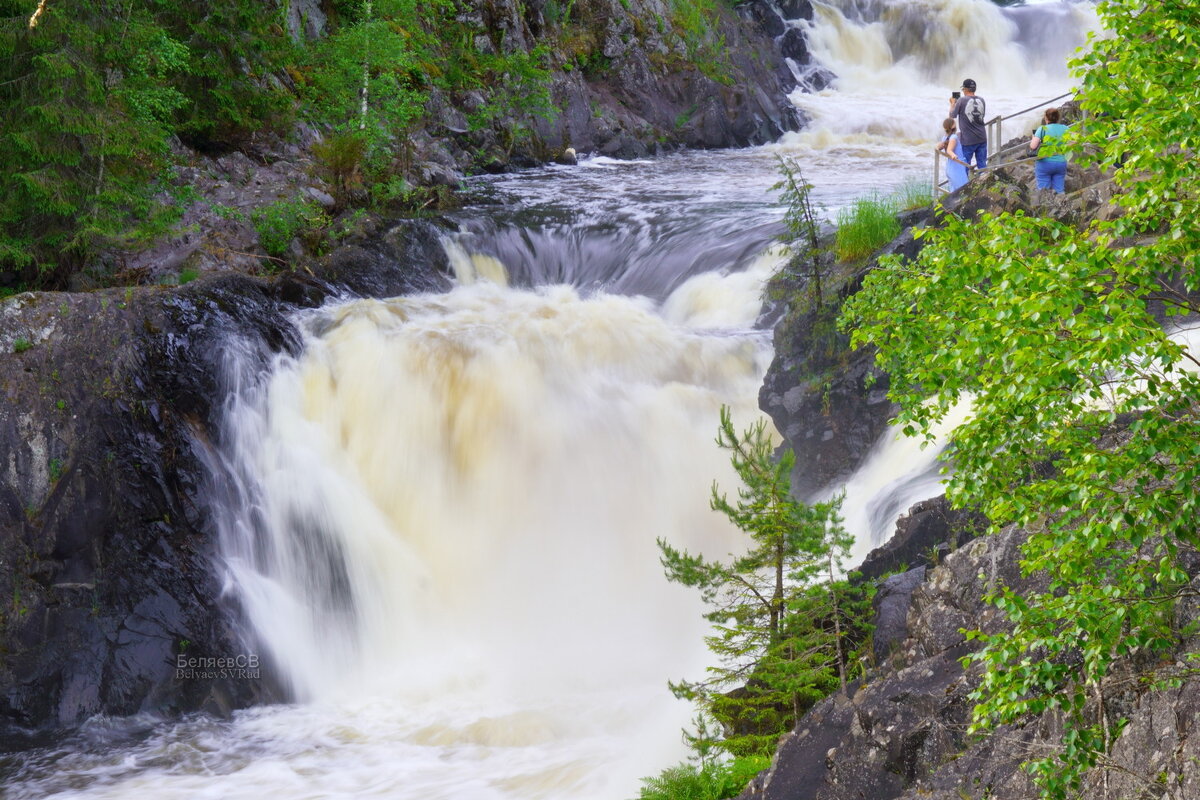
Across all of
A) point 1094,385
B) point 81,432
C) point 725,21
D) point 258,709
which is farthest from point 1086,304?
point 725,21

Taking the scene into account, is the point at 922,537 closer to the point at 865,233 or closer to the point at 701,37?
the point at 865,233

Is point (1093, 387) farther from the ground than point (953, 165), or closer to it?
closer to it

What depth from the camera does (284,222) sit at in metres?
17.3

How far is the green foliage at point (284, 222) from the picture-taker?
55.7 ft

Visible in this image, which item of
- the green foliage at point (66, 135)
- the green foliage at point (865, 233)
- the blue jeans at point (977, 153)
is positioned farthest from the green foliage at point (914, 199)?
the green foliage at point (66, 135)

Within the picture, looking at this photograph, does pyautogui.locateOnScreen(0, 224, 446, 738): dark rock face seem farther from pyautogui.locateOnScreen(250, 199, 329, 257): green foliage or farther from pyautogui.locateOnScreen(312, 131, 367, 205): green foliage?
pyautogui.locateOnScreen(312, 131, 367, 205): green foliage

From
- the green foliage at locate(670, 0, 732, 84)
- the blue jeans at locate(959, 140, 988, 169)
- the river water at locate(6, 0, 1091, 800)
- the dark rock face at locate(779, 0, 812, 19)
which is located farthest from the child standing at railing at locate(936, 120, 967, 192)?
the dark rock face at locate(779, 0, 812, 19)

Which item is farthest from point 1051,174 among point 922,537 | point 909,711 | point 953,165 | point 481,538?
point 481,538

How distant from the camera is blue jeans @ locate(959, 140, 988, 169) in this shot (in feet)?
47.8

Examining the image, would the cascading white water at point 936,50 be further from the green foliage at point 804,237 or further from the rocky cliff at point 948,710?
the rocky cliff at point 948,710

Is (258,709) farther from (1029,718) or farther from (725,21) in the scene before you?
(725,21)

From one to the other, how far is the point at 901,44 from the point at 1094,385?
4163cm

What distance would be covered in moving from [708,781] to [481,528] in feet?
20.1

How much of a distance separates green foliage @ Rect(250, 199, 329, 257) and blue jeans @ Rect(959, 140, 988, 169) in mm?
10870
